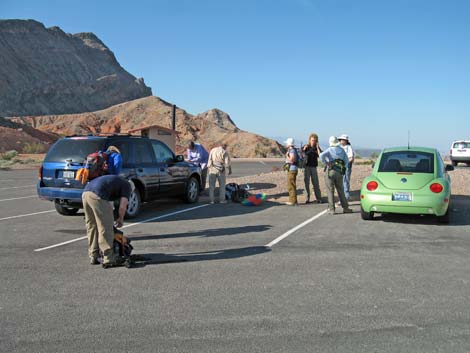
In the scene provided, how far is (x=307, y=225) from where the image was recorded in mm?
9242

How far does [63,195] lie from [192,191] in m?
3.97

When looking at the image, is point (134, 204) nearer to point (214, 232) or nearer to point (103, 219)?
point (214, 232)

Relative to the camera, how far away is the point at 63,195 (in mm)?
9484

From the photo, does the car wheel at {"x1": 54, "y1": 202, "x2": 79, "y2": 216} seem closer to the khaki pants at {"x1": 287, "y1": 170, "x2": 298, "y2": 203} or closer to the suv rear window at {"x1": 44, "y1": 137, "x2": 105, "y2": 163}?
the suv rear window at {"x1": 44, "y1": 137, "x2": 105, "y2": 163}

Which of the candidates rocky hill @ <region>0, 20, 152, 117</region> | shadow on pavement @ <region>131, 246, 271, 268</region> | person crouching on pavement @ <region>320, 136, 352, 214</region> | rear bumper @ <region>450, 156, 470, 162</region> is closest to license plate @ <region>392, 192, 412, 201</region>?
person crouching on pavement @ <region>320, 136, 352, 214</region>

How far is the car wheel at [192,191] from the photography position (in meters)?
12.5

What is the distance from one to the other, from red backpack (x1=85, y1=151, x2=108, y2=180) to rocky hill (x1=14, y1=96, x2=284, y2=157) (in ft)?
213

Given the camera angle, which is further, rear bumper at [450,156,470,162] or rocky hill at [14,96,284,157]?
rocky hill at [14,96,284,157]

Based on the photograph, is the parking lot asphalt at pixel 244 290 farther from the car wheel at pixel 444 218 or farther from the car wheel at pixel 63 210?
the car wheel at pixel 63 210

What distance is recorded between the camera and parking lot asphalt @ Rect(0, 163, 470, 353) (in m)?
3.99

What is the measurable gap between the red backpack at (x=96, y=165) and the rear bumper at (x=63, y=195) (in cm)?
292

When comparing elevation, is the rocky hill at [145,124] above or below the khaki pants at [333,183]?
above

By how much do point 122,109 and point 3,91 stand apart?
2431 cm

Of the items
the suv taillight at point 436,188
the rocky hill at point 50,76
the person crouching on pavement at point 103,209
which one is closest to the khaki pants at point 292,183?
the suv taillight at point 436,188
